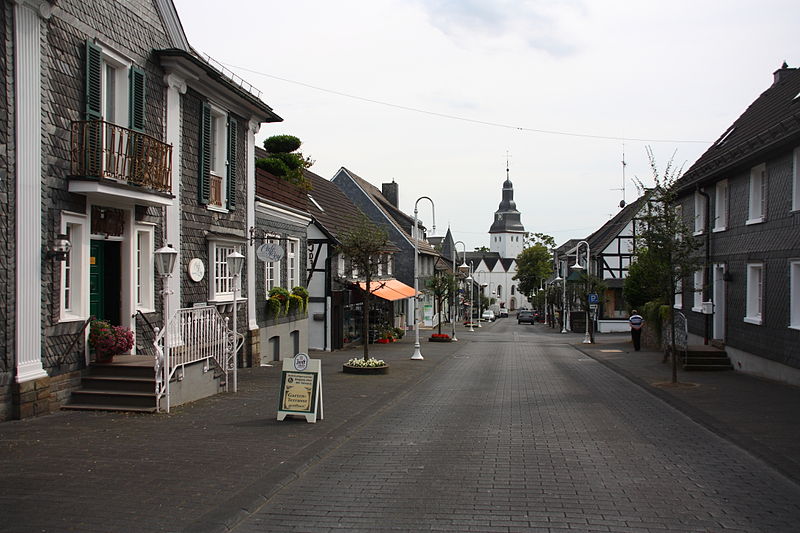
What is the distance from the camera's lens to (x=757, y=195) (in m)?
19.9

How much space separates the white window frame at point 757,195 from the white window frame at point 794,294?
2388mm

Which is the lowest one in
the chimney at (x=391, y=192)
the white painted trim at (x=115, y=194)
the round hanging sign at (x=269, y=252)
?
the round hanging sign at (x=269, y=252)

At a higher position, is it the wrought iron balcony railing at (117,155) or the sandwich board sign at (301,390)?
the wrought iron balcony railing at (117,155)

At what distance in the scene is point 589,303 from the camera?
35.3 m

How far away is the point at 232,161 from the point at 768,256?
13.9m

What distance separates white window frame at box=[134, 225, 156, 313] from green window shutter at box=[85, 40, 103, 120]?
2672 millimetres

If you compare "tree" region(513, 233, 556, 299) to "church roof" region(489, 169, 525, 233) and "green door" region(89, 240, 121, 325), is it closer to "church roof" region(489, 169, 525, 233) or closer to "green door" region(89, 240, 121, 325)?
"church roof" region(489, 169, 525, 233)

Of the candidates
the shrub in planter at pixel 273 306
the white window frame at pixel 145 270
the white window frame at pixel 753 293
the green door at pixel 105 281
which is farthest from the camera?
the shrub in planter at pixel 273 306

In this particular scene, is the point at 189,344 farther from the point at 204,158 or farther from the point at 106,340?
the point at 204,158

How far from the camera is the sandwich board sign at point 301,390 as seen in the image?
11.7 metres

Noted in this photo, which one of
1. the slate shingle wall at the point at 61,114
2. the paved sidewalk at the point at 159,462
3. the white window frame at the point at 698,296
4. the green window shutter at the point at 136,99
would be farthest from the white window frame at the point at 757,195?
the slate shingle wall at the point at 61,114

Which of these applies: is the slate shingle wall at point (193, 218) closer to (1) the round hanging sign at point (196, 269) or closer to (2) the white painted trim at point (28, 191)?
(1) the round hanging sign at point (196, 269)

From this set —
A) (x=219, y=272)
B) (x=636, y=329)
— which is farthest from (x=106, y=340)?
(x=636, y=329)

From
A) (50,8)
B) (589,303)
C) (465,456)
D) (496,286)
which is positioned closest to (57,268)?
(50,8)
